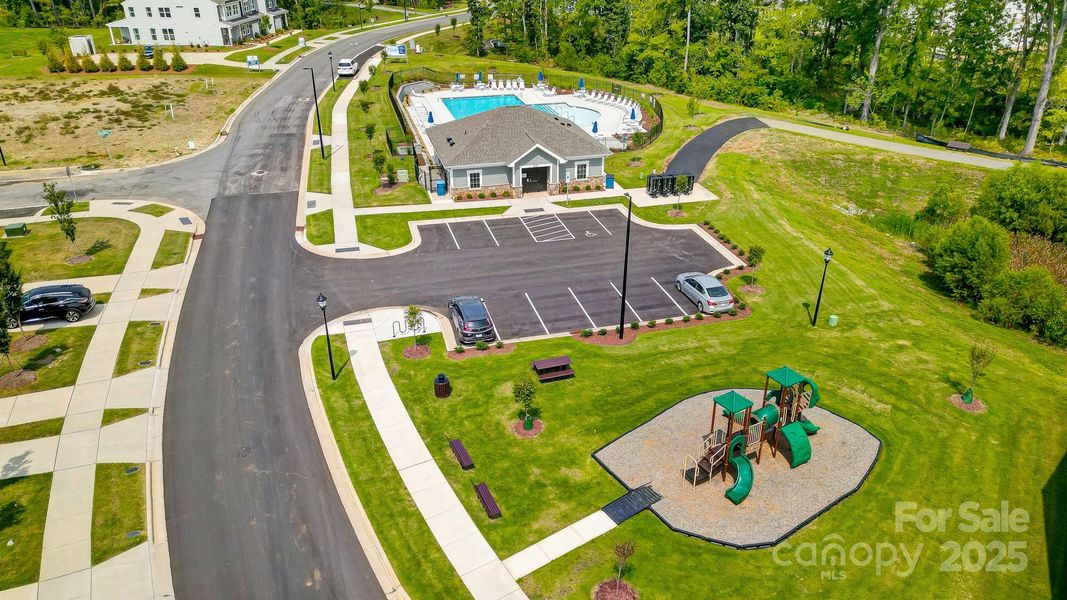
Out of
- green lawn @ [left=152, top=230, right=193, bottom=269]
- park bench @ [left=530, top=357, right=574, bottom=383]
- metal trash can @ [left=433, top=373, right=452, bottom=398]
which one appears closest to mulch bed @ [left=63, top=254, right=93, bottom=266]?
green lawn @ [left=152, top=230, right=193, bottom=269]

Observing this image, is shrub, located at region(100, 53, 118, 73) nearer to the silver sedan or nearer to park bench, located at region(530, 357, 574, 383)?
the silver sedan

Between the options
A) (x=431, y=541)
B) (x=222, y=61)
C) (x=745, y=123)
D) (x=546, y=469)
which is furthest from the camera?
(x=222, y=61)

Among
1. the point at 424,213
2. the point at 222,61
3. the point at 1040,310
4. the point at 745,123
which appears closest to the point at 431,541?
the point at 424,213

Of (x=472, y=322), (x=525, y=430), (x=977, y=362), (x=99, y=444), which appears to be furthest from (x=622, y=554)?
(x=99, y=444)

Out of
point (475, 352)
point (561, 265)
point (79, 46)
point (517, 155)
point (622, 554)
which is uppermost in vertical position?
point (79, 46)

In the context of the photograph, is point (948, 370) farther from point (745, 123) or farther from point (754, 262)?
point (745, 123)

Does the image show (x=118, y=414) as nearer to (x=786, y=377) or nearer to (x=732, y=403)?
(x=732, y=403)

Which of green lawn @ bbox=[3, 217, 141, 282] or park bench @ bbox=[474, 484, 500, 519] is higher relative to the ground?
green lawn @ bbox=[3, 217, 141, 282]
